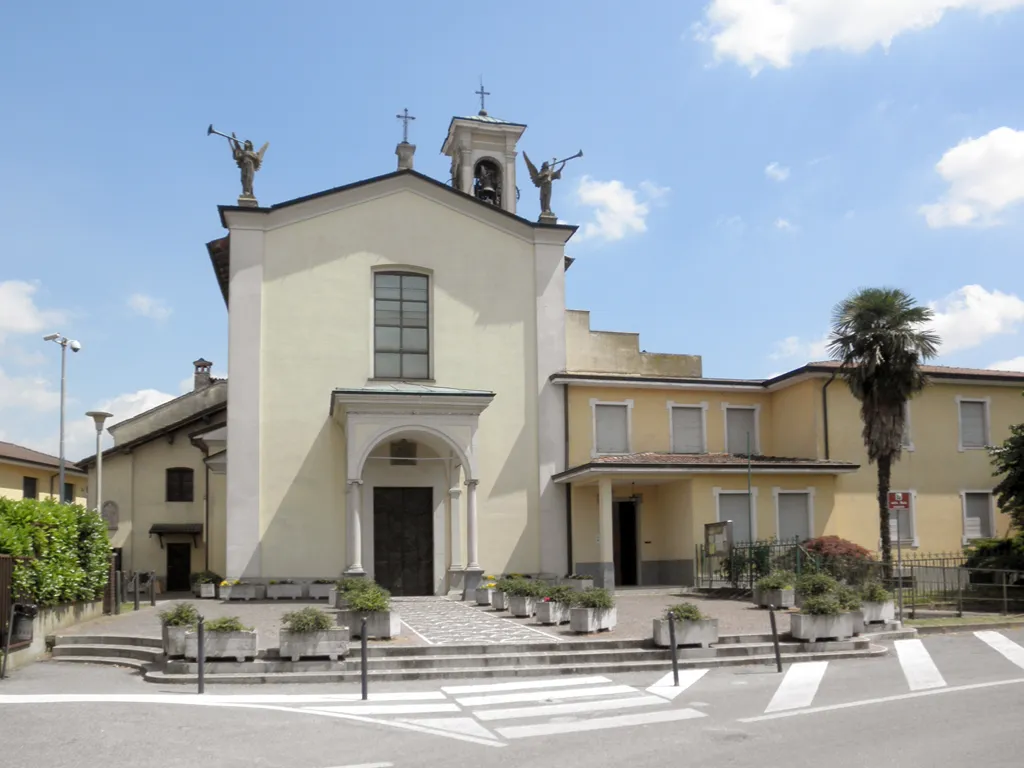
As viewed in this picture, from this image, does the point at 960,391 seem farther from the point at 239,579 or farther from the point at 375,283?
the point at 239,579

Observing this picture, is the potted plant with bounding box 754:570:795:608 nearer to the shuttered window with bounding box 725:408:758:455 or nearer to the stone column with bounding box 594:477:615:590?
the stone column with bounding box 594:477:615:590

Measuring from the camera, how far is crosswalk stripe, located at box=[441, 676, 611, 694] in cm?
1390

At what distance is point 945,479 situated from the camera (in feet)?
100

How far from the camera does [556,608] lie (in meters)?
19.1

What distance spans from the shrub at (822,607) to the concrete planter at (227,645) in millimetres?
8972

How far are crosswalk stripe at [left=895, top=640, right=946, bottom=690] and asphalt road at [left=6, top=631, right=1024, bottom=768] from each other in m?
0.04

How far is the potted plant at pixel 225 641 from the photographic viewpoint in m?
14.6

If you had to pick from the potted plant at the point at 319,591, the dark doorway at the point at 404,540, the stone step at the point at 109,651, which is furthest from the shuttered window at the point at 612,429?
the stone step at the point at 109,651

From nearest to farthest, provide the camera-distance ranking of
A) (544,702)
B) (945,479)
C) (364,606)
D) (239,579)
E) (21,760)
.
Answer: (21,760), (544,702), (364,606), (239,579), (945,479)

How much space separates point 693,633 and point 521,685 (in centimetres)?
321

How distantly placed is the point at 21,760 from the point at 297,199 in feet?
67.2

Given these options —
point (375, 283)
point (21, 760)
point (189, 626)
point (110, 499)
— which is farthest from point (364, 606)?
A: point (110, 499)

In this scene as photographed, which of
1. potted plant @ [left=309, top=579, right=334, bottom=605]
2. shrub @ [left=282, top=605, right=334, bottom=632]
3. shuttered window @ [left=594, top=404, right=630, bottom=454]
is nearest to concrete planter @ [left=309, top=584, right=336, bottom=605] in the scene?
potted plant @ [left=309, top=579, right=334, bottom=605]

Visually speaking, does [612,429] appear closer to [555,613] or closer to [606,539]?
[606,539]
